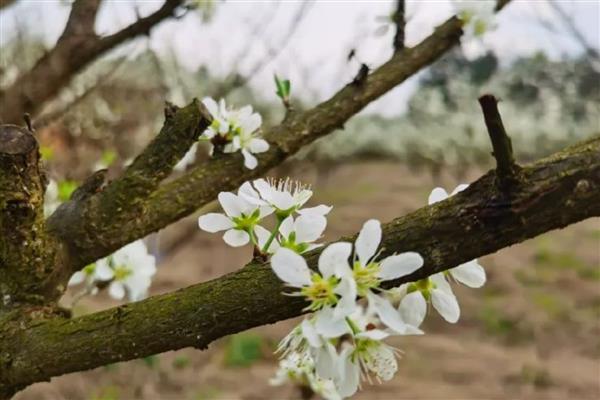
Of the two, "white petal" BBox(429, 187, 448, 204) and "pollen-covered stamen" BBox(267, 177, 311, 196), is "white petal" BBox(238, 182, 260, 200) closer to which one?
"pollen-covered stamen" BBox(267, 177, 311, 196)

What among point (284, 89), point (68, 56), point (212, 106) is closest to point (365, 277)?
point (212, 106)

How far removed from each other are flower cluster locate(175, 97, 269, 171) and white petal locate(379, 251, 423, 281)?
538 millimetres

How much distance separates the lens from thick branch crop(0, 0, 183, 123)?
148cm

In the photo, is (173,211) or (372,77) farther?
(372,77)

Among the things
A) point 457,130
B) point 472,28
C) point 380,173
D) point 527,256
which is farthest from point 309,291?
point 380,173

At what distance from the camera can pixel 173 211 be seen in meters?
1.04

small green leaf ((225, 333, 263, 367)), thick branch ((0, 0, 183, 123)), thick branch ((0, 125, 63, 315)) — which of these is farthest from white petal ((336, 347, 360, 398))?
small green leaf ((225, 333, 263, 367))

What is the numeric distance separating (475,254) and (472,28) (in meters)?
Result: 0.85

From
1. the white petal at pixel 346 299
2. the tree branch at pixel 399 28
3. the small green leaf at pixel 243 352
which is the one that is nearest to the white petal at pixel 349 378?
the white petal at pixel 346 299

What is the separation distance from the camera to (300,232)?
64 centimetres

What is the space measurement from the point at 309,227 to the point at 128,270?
68cm

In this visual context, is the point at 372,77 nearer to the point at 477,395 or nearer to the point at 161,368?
the point at 477,395

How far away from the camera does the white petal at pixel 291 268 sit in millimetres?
545

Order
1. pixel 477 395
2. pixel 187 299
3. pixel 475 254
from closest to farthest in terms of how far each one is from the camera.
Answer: pixel 475 254, pixel 187 299, pixel 477 395
